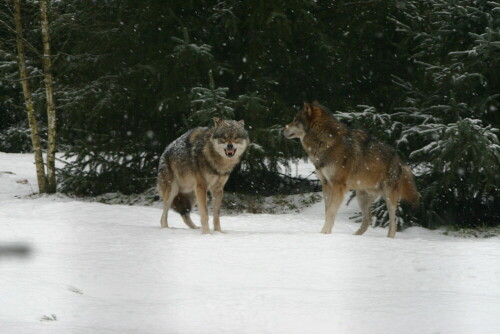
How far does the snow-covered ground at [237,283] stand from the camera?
5.68 metres

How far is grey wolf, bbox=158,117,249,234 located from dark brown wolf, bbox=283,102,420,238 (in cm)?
106

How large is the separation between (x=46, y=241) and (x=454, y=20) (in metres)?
8.30

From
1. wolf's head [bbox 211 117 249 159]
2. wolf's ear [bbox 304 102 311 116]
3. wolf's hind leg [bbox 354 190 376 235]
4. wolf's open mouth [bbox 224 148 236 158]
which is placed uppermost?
wolf's ear [bbox 304 102 311 116]

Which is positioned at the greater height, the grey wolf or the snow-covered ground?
the grey wolf

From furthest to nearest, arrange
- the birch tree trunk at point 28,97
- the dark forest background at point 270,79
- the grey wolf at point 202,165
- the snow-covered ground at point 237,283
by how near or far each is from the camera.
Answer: the birch tree trunk at point 28,97 → the dark forest background at point 270,79 → the grey wolf at point 202,165 → the snow-covered ground at point 237,283

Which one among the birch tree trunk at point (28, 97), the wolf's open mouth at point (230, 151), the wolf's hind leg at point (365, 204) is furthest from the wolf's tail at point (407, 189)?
the birch tree trunk at point (28, 97)

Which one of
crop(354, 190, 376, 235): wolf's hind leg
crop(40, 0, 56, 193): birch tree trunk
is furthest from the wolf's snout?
crop(40, 0, 56, 193): birch tree trunk

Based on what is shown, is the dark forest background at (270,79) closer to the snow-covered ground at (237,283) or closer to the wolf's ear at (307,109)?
the wolf's ear at (307,109)

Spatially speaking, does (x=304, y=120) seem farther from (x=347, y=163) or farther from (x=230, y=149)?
(x=230, y=149)

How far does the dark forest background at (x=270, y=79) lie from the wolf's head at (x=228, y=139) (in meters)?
3.29

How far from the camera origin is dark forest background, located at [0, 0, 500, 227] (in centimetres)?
1208

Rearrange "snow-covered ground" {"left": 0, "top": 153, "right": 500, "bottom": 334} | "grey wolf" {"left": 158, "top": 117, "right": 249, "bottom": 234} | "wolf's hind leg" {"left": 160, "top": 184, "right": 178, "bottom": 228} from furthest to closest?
"wolf's hind leg" {"left": 160, "top": 184, "right": 178, "bottom": 228} → "grey wolf" {"left": 158, "top": 117, "right": 249, "bottom": 234} → "snow-covered ground" {"left": 0, "top": 153, "right": 500, "bottom": 334}

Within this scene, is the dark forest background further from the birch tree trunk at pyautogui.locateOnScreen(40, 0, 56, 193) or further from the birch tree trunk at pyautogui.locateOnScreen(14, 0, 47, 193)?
the birch tree trunk at pyautogui.locateOnScreen(14, 0, 47, 193)

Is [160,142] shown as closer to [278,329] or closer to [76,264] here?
[76,264]
